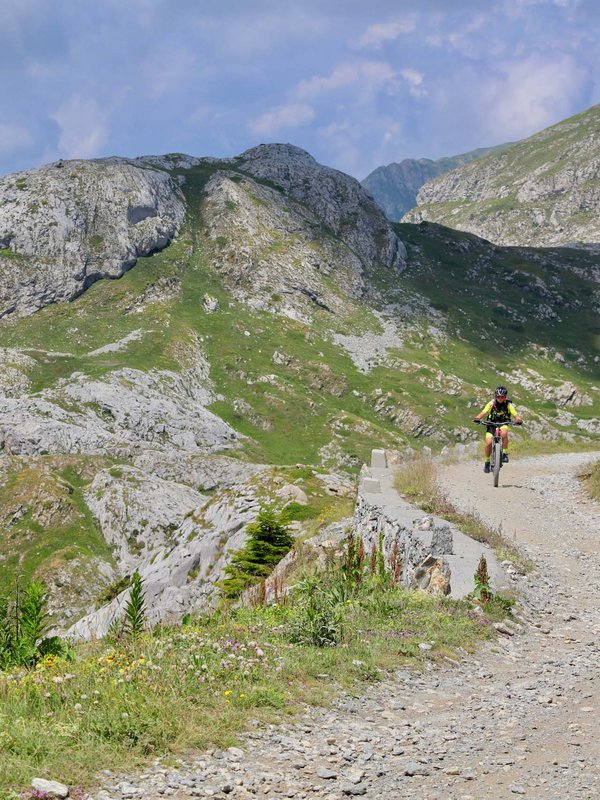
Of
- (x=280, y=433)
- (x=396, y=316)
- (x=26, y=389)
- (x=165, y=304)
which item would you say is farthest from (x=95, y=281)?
(x=396, y=316)

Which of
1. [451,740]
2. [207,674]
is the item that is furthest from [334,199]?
[451,740]

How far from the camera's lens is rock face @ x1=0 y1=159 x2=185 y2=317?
12575 centimetres

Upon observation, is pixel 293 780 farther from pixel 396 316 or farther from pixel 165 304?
pixel 396 316

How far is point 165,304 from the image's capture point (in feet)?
426

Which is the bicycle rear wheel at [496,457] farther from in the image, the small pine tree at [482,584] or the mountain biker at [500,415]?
the small pine tree at [482,584]

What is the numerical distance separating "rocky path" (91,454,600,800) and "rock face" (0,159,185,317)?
127 m

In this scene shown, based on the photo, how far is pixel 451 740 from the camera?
7.26 metres

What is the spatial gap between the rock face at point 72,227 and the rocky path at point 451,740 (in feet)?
417

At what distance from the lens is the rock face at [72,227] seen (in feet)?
413

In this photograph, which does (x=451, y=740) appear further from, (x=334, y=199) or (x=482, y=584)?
(x=334, y=199)

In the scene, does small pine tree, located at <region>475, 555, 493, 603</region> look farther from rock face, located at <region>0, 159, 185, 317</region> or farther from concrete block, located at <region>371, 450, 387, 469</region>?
rock face, located at <region>0, 159, 185, 317</region>

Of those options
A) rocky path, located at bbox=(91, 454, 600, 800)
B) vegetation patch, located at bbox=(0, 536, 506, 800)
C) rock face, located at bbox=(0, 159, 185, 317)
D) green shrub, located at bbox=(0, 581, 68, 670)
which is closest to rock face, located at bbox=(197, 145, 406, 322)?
rock face, located at bbox=(0, 159, 185, 317)

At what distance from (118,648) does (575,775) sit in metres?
6.15

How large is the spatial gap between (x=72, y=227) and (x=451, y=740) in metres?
142
